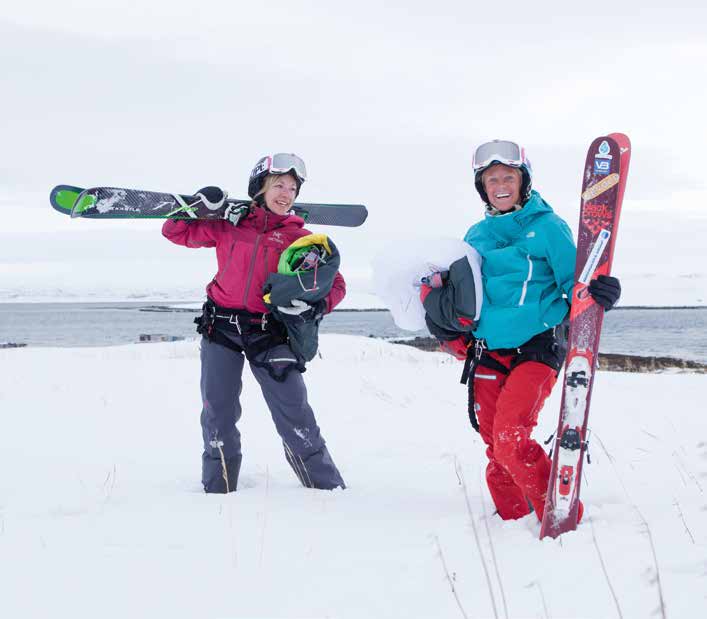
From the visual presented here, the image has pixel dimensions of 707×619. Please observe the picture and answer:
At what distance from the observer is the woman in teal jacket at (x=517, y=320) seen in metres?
3.51

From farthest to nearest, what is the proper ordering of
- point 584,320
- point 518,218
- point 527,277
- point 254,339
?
1. point 254,339
2. point 518,218
3. point 527,277
4. point 584,320

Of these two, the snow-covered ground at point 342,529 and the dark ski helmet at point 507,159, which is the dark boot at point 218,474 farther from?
the dark ski helmet at point 507,159

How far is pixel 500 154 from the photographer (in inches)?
149

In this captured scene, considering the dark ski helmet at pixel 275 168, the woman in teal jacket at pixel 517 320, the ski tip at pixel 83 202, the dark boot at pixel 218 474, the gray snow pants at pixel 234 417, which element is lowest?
the dark boot at pixel 218 474

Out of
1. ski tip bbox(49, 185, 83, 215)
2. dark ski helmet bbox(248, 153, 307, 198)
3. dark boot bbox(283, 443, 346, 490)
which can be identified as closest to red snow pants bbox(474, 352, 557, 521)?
dark boot bbox(283, 443, 346, 490)

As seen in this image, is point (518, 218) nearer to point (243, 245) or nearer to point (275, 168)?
point (275, 168)

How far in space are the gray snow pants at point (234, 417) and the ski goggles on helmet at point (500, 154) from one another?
1.76 metres

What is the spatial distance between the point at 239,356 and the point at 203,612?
7.43ft

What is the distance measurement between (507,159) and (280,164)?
5.14ft

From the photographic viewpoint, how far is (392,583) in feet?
8.78

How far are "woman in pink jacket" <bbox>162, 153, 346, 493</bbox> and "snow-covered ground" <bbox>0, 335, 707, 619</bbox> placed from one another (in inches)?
10.7

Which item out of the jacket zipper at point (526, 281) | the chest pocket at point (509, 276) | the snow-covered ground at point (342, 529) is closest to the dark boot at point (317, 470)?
the snow-covered ground at point (342, 529)

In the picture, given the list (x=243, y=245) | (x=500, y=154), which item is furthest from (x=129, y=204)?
(x=500, y=154)

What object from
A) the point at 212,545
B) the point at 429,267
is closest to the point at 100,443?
the point at 212,545
